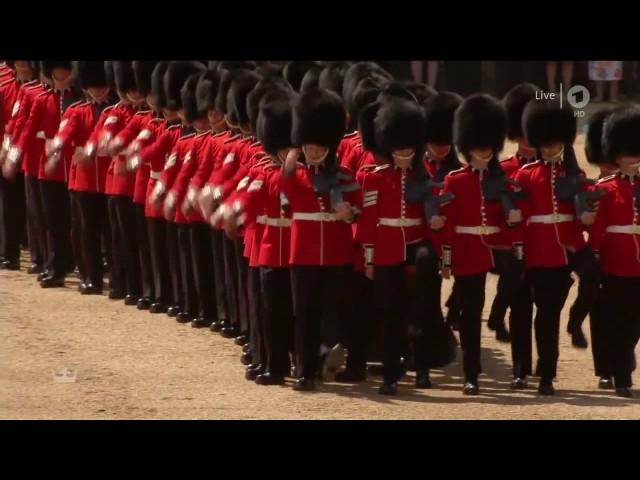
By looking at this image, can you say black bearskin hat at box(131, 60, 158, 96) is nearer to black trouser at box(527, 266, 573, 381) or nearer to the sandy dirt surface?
the sandy dirt surface

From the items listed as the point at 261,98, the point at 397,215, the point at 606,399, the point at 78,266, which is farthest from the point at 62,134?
the point at 606,399

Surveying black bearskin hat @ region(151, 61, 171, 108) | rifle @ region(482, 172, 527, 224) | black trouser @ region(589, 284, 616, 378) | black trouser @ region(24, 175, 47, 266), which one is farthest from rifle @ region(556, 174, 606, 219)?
black trouser @ region(24, 175, 47, 266)

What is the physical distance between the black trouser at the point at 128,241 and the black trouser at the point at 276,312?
2.36 meters

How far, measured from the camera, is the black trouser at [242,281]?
10633mm

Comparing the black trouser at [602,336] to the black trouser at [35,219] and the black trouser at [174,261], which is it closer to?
the black trouser at [174,261]

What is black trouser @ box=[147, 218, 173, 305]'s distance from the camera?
11.8 m

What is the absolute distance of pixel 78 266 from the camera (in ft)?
41.3

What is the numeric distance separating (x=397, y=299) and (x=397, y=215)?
1.30ft

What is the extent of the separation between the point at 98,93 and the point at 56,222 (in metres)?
0.92

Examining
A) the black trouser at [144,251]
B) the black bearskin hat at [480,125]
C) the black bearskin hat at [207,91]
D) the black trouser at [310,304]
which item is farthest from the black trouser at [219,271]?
the black bearskin hat at [480,125]

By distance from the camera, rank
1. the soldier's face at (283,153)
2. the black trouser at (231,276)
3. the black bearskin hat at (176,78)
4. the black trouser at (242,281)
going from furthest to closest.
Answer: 1. the black bearskin hat at (176,78)
2. the black trouser at (231,276)
3. the black trouser at (242,281)
4. the soldier's face at (283,153)

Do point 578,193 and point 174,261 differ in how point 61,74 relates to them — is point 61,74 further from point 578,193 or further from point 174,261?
point 578,193

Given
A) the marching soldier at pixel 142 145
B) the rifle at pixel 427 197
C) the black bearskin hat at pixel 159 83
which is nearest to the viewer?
the rifle at pixel 427 197

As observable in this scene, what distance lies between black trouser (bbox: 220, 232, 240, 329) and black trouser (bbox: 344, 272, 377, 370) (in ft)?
3.40
